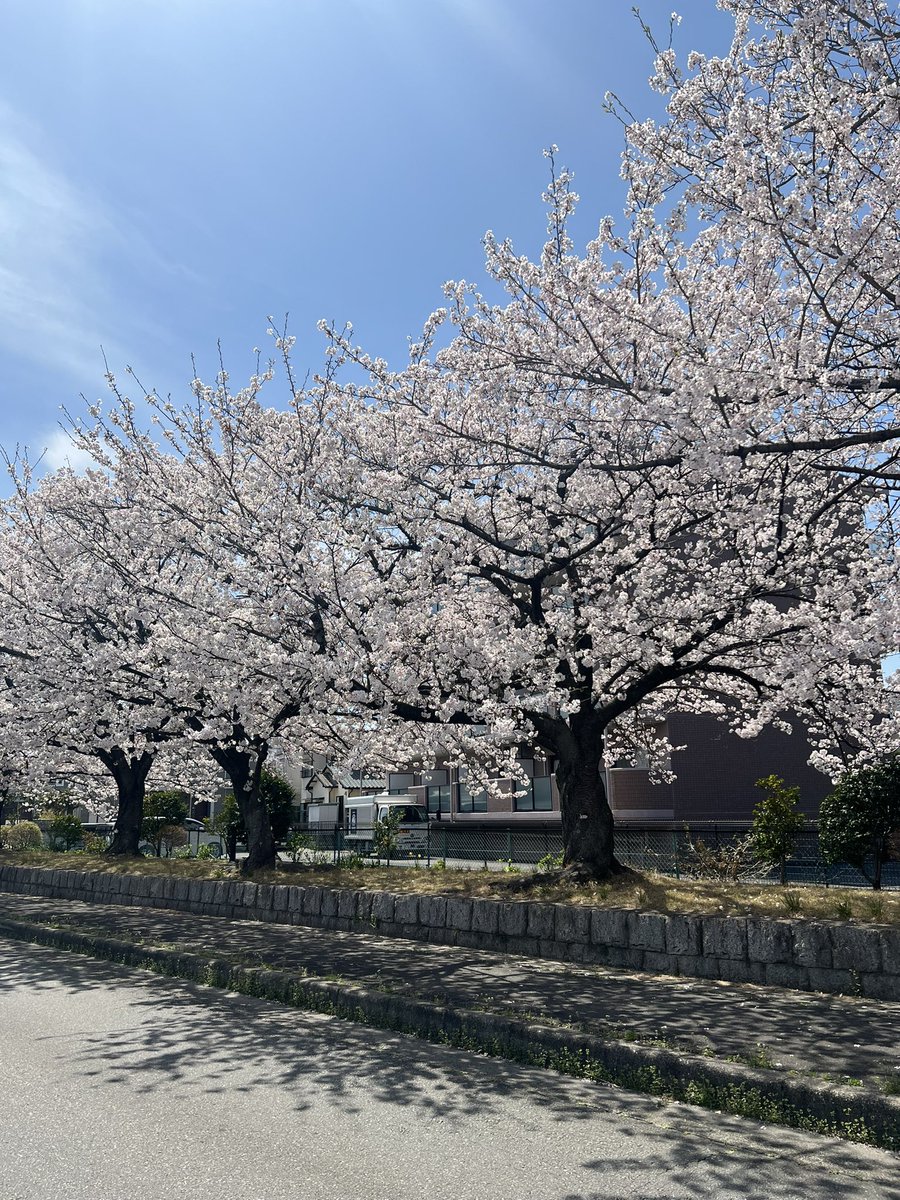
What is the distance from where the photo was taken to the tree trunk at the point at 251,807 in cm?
1681

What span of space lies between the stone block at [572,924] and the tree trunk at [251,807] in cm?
718

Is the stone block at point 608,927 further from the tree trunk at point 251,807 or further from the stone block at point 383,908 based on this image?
the tree trunk at point 251,807

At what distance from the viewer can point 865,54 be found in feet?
22.9

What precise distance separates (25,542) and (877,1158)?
19425 mm

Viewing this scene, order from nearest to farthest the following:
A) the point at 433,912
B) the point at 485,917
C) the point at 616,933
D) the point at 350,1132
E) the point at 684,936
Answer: the point at 350,1132, the point at 684,936, the point at 616,933, the point at 485,917, the point at 433,912

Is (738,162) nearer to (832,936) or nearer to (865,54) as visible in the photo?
(865,54)

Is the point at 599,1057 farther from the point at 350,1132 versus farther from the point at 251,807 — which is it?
the point at 251,807

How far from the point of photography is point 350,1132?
4.96 m

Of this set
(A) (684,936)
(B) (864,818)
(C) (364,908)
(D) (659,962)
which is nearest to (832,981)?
(A) (684,936)

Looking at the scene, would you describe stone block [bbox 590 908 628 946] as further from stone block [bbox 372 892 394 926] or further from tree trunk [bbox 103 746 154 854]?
tree trunk [bbox 103 746 154 854]

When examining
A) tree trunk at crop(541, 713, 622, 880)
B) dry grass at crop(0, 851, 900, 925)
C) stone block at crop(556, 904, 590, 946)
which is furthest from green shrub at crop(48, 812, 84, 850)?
stone block at crop(556, 904, 590, 946)

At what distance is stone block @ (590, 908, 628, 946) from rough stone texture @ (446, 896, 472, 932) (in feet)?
6.47

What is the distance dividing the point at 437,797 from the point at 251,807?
2392 cm

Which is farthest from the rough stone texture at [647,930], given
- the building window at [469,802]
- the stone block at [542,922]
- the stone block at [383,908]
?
the building window at [469,802]
